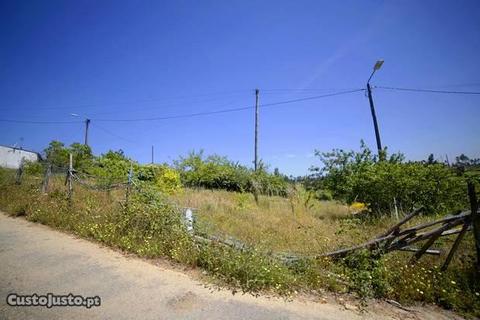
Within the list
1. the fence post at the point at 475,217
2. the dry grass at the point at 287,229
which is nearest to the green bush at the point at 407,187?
the dry grass at the point at 287,229

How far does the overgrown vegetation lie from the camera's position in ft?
14.7

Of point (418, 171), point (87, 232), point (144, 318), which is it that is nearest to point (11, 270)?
point (87, 232)

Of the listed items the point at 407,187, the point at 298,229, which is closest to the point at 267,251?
the point at 298,229

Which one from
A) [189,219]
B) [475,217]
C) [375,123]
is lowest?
[189,219]

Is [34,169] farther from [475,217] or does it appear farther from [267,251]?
[475,217]

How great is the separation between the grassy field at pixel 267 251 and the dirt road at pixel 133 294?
354 millimetres

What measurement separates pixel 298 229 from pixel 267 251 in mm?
3261

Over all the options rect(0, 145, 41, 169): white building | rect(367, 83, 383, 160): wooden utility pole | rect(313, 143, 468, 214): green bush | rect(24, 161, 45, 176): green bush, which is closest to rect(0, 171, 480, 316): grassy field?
rect(313, 143, 468, 214): green bush

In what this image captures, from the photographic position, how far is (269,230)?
8281 millimetres

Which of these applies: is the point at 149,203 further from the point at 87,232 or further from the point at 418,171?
the point at 418,171

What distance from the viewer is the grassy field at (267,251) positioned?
14.4 feet

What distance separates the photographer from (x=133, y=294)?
395cm

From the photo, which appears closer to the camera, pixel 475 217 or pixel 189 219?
pixel 475 217

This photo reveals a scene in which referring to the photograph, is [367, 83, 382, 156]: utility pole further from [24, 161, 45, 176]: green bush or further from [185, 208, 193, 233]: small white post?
[24, 161, 45, 176]: green bush
